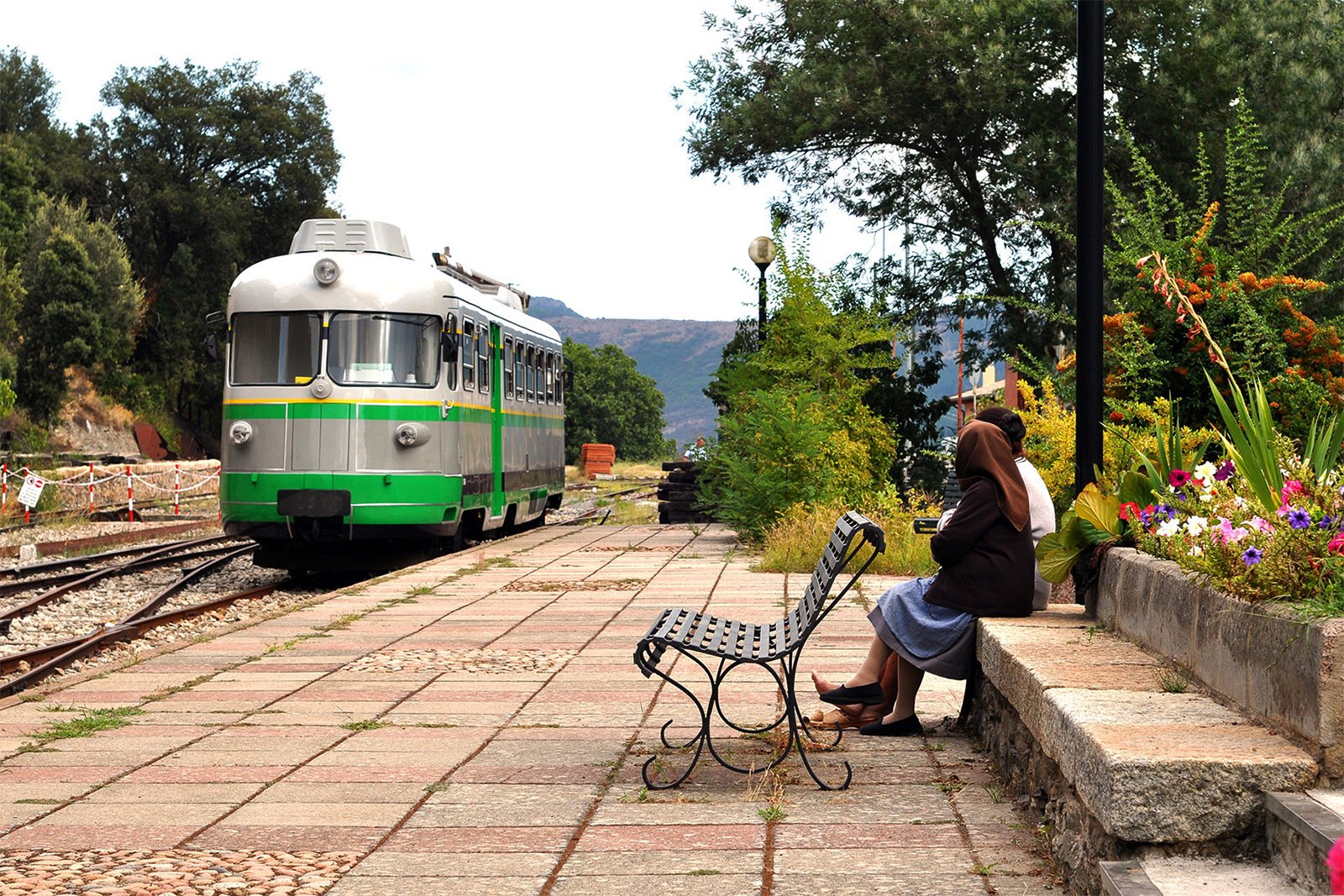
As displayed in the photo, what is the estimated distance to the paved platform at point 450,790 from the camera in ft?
15.2

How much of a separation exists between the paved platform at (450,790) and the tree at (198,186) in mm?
45914

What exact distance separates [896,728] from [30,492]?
863 inches

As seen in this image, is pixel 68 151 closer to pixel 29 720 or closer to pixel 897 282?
pixel 897 282

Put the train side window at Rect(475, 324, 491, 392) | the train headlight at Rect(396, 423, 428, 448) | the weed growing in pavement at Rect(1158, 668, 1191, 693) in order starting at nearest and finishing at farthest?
1. the weed growing in pavement at Rect(1158, 668, 1191, 693)
2. the train headlight at Rect(396, 423, 428, 448)
3. the train side window at Rect(475, 324, 491, 392)

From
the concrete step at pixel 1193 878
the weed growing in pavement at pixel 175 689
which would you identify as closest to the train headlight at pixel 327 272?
the weed growing in pavement at pixel 175 689

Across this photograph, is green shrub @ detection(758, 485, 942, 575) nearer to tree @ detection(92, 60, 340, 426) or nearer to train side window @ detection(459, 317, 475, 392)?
train side window @ detection(459, 317, 475, 392)

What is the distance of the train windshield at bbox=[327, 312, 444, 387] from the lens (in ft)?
53.2

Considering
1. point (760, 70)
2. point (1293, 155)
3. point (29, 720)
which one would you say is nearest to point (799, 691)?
point (29, 720)

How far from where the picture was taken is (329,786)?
582cm

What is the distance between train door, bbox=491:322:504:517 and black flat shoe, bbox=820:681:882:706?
12.8 m

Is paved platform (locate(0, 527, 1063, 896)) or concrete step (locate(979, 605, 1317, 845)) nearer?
concrete step (locate(979, 605, 1317, 845))

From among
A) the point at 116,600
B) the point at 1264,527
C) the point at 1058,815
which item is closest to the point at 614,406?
the point at 116,600

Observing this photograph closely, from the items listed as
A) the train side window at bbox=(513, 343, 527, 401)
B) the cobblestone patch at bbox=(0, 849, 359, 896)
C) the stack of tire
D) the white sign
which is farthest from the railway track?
the stack of tire

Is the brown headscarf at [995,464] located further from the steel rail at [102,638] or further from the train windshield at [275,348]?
the train windshield at [275,348]
